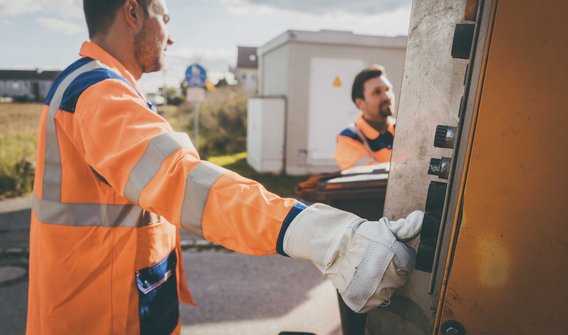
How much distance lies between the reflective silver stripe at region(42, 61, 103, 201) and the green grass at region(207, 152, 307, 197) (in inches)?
229

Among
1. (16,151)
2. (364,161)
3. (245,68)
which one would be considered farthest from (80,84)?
(245,68)

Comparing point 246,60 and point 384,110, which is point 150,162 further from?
point 246,60

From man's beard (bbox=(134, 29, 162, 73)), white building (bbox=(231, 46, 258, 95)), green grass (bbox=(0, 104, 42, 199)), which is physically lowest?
green grass (bbox=(0, 104, 42, 199))

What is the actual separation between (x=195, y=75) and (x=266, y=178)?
2982mm

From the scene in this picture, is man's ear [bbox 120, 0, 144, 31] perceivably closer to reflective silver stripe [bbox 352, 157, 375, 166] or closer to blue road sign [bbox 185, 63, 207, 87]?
reflective silver stripe [bbox 352, 157, 375, 166]

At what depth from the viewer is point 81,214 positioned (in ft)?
3.93

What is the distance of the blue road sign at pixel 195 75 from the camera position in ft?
28.5

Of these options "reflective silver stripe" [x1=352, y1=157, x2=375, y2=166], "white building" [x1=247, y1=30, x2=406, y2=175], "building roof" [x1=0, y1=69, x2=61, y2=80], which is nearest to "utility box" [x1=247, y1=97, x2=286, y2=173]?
"white building" [x1=247, y1=30, x2=406, y2=175]

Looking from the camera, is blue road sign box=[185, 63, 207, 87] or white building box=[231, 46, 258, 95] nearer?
blue road sign box=[185, 63, 207, 87]

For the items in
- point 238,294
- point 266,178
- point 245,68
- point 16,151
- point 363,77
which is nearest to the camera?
point 363,77

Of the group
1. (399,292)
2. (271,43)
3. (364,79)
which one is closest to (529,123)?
(399,292)

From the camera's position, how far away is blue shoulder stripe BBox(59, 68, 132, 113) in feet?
3.45

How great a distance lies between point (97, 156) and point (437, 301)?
883 mm

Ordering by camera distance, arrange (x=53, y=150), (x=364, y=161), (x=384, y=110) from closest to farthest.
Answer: (x=53, y=150) < (x=364, y=161) < (x=384, y=110)
